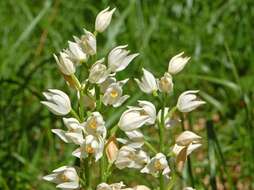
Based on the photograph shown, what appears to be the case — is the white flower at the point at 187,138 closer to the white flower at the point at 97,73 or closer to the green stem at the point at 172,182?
the green stem at the point at 172,182

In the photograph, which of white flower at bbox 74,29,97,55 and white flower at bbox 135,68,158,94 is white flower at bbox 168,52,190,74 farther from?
white flower at bbox 74,29,97,55

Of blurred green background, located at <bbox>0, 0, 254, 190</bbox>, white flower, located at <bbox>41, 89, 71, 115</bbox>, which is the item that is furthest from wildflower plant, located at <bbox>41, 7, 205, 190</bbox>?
blurred green background, located at <bbox>0, 0, 254, 190</bbox>

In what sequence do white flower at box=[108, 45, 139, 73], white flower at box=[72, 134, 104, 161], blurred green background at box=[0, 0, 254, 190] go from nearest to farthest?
white flower at box=[72, 134, 104, 161] → white flower at box=[108, 45, 139, 73] → blurred green background at box=[0, 0, 254, 190]

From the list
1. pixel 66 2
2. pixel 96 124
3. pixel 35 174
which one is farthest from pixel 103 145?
pixel 66 2

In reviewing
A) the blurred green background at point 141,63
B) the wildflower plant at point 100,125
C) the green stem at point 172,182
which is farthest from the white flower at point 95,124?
the blurred green background at point 141,63

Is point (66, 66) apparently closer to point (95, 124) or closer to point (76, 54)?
point (76, 54)

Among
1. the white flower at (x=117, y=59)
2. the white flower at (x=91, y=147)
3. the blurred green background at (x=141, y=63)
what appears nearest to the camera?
the white flower at (x=91, y=147)
